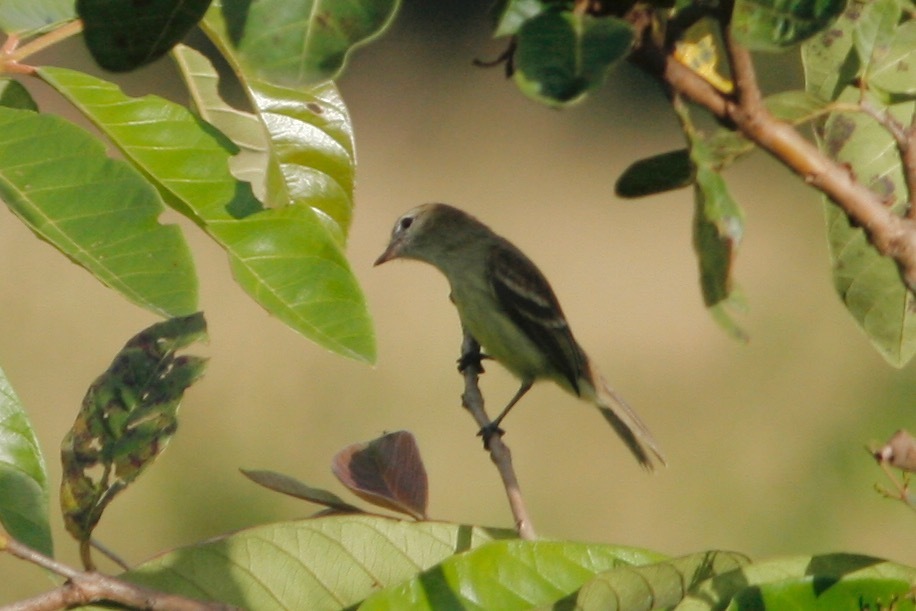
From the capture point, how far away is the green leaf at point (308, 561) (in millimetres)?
1354

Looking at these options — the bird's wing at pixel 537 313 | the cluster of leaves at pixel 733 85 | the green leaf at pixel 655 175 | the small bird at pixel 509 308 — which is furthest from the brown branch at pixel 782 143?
the bird's wing at pixel 537 313

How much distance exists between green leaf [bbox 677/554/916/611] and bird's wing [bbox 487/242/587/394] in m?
3.01

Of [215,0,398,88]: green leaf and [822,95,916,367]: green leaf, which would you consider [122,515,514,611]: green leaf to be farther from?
[215,0,398,88]: green leaf

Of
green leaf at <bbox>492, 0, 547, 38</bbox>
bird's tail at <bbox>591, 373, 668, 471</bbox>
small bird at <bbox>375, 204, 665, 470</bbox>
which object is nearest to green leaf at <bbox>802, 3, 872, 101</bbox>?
green leaf at <bbox>492, 0, 547, 38</bbox>

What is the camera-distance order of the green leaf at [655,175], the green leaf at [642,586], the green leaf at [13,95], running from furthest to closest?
1. the green leaf at [13,95]
2. the green leaf at [642,586]
3. the green leaf at [655,175]

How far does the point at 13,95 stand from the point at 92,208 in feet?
1.00

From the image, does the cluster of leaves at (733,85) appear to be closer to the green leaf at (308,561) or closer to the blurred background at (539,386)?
the green leaf at (308,561)

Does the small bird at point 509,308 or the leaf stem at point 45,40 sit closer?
the leaf stem at point 45,40

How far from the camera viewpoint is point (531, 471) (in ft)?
26.6

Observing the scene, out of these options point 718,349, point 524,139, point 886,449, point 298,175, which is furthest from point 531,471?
point 886,449

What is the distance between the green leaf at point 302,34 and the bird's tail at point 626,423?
331 cm

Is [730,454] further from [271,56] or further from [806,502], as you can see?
[271,56]

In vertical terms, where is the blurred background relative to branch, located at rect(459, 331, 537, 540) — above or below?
below

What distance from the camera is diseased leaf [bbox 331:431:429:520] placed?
60.7 inches
